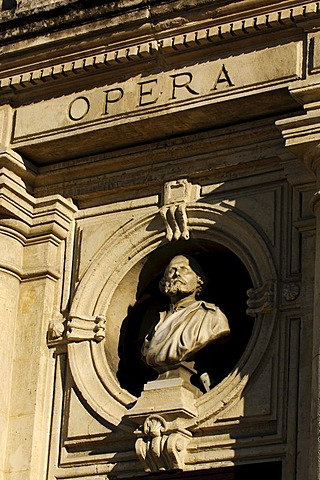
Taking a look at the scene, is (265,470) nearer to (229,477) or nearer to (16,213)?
(229,477)

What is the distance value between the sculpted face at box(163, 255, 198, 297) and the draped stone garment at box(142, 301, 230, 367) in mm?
210

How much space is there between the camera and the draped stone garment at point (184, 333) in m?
17.2

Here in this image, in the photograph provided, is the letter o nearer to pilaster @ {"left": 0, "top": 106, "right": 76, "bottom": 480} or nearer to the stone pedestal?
pilaster @ {"left": 0, "top": 106, "right": 76, "bottom": 480}

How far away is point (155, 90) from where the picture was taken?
1792 centimetres

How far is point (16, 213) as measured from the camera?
1848 centimetres

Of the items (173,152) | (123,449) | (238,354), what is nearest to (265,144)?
(173,152)

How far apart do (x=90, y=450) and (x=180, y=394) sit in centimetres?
120

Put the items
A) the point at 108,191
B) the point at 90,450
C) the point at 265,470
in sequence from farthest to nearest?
the point at 108,191, the point at 90,450, the point at 265,470

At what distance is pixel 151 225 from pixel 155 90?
142 centimetres

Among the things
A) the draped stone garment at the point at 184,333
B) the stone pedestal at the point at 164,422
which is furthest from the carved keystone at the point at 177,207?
the stone pedestal at the point at 164,422

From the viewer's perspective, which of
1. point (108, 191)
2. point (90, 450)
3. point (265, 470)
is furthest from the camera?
point (108, 191)

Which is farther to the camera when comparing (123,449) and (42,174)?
(42,174)

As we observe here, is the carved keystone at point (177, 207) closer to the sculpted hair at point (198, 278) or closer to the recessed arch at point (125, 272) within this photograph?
the recessed arch at point (125, 272)

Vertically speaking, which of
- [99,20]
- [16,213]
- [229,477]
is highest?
[99,20]
